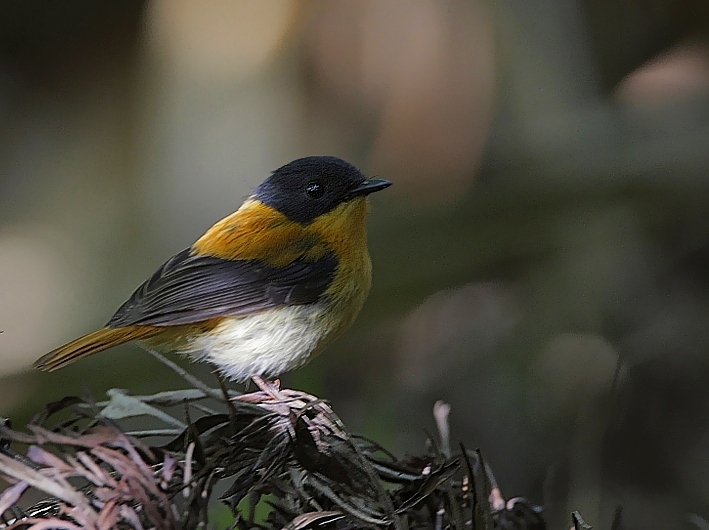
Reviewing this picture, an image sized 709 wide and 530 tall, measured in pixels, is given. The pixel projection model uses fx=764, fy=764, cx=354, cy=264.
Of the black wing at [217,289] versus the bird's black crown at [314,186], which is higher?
the bird's black crown at [314,186]

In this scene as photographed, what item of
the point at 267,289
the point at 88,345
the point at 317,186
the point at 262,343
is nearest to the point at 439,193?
the point at 317,186

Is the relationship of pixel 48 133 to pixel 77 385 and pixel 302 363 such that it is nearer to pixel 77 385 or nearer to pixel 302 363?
pixel 77 385

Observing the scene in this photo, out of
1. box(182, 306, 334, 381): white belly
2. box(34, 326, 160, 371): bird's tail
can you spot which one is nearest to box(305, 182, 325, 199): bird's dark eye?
box(182, 306, 334, 381): white belly

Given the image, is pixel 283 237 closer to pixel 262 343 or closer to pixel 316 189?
pixel 316 189

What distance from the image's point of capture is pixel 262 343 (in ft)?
8.59

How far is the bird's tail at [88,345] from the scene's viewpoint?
7.76ft

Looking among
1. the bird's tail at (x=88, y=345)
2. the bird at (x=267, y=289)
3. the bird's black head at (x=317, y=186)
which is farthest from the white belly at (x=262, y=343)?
the bird's black head at (x=317, y=186)

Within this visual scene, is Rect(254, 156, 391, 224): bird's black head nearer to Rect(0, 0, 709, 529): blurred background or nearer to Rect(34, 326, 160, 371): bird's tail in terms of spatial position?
Rect(34, 326, 160, 371): bird's tail

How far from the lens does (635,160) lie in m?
4.66

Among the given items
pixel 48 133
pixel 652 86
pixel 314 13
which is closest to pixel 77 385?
pixel 48 133

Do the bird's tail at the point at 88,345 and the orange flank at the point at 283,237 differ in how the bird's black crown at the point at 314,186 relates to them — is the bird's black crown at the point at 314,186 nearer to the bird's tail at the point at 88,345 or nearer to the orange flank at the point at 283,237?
the orange flank at the point at 283,237

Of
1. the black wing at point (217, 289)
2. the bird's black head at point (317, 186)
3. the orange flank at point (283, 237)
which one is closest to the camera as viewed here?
the black wing at point (217, 289)

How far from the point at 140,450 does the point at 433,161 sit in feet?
13.7

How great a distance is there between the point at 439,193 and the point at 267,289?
2.50 m
